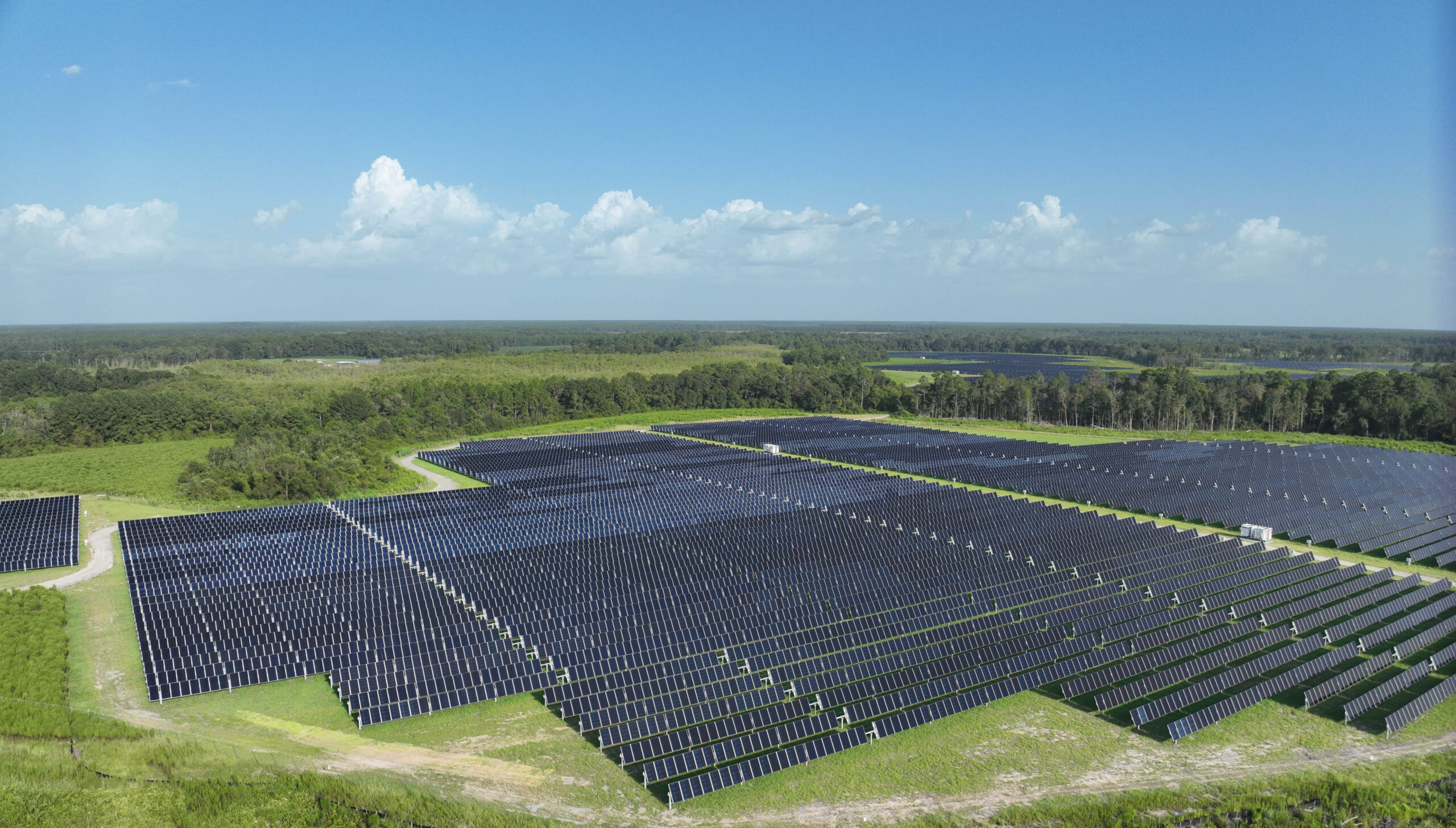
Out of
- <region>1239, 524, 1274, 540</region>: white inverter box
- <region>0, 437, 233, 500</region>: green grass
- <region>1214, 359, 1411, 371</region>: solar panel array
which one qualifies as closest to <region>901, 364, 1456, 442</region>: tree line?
<region>1239, 524, 1274, 540</region>: white inverter box

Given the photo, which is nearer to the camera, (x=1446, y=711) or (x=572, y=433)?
(x=1446, y=711)

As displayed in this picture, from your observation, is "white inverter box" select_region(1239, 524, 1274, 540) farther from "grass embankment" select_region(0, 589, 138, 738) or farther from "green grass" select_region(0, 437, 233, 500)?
"green grass" select_region(0, 437, 233, 500)

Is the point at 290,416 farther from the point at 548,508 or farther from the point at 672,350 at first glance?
the point at 672,350

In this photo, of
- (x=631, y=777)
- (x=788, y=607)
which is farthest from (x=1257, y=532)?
(x=631, y=777)

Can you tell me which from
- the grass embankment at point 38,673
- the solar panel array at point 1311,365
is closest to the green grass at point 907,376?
the solar panel array at point 1311,365

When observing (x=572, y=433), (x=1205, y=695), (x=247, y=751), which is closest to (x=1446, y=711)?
(x=1205, y=695)

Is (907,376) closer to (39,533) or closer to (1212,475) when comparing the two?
(1212,475)

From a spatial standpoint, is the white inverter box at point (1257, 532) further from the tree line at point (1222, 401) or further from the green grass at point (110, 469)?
the green grass at point (110, 469)
